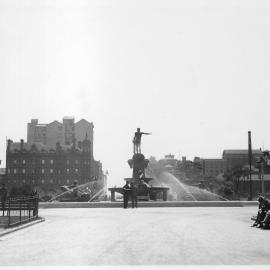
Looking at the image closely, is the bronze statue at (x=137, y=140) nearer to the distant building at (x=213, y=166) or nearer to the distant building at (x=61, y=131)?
the distant building at (x=61, y=131)

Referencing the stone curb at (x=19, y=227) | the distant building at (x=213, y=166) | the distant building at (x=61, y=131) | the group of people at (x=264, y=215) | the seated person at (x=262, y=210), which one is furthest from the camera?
the distant building at (x=213, y=166)

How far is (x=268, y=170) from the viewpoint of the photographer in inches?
5994

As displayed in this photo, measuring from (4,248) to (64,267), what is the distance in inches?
126

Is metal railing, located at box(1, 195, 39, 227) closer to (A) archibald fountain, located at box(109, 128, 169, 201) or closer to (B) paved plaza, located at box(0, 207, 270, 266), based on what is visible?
(B) paved plaza, located at box(0, 207, 270, 266)

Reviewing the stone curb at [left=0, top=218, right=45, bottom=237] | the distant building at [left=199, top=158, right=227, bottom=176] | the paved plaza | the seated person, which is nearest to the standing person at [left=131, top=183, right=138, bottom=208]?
the stone curb at [left=0, top=218, right=45, bottom=237]

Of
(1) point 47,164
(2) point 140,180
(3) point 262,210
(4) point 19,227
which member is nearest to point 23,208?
(4) point 19,227

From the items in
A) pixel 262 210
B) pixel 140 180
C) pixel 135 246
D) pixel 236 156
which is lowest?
pixel 135 246

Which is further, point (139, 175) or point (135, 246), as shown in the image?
point (139, 175)

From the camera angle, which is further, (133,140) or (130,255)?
(133,140)

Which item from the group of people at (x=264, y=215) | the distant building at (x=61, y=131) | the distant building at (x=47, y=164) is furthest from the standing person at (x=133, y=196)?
the distant building at (x=61, y=131)

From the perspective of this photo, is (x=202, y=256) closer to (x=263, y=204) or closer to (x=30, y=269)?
(x=30, y=269)

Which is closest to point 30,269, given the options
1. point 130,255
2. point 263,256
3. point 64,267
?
point 64,267

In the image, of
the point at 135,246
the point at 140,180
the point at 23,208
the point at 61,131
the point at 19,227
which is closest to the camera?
the point at 135,246

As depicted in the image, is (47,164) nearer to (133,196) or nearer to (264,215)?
(133,196)
